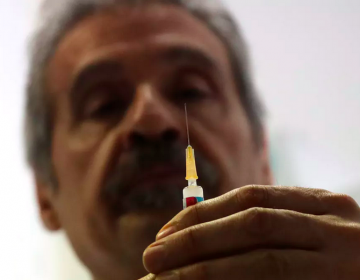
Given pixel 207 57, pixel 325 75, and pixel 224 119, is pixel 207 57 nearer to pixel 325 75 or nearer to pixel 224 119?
pixel 224 119

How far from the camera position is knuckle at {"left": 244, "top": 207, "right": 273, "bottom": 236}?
401 millimetres

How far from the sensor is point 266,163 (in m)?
0.98

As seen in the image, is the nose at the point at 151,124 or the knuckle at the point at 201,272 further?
Result: the nose at the point at 151,124

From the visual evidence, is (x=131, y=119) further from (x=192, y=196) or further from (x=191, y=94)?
(x=192, y=196)

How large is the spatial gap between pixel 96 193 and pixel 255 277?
46cm

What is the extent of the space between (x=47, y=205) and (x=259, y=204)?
71 cm

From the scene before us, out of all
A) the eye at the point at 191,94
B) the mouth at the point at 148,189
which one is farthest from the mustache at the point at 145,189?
the eye at the point at 191,94

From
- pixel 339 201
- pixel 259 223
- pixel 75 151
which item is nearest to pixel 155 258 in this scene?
pixel 259 223

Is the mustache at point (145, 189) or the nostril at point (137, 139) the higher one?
the nostril at point (137, 139)

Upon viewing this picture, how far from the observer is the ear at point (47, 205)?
3.03ft

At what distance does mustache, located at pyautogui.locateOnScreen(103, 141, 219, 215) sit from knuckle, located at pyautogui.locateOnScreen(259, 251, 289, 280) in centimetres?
34

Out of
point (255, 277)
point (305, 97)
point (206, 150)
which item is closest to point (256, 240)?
point (255, 277)

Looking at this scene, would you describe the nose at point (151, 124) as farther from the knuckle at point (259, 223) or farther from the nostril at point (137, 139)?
the knuckle at point (259, 223)

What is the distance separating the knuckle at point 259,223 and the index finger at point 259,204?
29 mm
